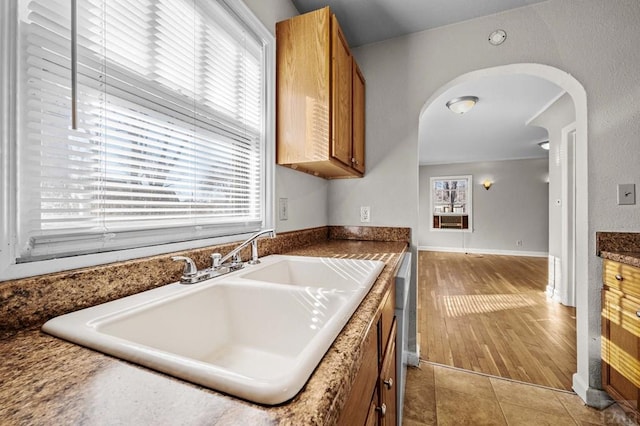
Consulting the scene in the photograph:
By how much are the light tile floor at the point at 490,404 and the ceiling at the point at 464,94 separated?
8.06 ft

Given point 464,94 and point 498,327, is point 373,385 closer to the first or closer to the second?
point 498,327

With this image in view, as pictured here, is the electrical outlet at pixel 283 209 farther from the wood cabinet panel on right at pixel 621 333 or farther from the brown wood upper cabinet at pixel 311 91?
the wood cabinet panel on right at pixel 621 333

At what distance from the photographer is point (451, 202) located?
24.2 ft

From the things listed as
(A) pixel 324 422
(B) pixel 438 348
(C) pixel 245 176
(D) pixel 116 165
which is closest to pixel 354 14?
(C) pixel 245 176

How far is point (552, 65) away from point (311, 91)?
1541 millimetres

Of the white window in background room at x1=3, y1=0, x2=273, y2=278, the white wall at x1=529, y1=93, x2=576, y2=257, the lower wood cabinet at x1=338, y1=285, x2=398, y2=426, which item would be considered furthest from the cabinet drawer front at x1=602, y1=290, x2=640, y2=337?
the white wall at x1=529, y1=93, x2=576, y2=257

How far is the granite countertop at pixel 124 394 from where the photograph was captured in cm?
31

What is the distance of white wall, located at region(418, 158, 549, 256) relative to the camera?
256 inches

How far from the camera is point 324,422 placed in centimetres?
33

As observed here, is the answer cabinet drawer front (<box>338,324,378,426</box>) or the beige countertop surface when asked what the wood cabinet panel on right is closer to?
the beige countertop surface

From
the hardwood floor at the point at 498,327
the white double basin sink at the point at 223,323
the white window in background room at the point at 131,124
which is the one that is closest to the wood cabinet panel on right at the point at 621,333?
the hardwood floor at the point at 498,327

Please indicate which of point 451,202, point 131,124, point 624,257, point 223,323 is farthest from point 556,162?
point 131,124

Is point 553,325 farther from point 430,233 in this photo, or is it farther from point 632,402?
point 430,233

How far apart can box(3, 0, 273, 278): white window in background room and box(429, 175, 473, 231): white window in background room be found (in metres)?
6.97
